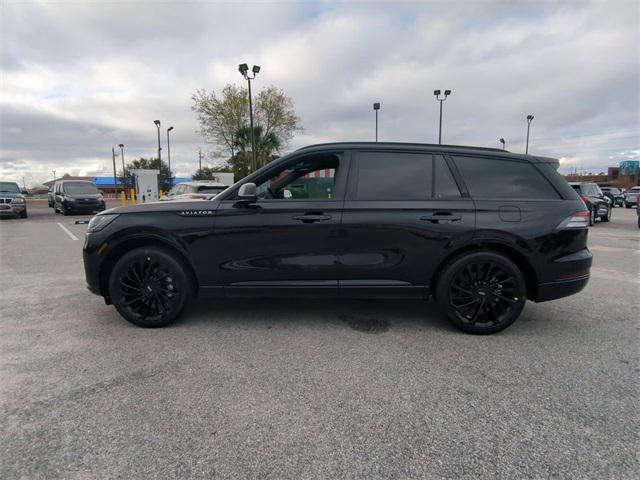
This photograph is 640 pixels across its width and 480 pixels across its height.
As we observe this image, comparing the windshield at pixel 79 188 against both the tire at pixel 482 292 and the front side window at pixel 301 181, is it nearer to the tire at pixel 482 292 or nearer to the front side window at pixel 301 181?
the front side window at pixel 301 181

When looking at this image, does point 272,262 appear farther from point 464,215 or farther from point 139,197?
point 139,197

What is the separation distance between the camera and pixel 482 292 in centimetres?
362

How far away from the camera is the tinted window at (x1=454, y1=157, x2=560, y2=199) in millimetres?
3674

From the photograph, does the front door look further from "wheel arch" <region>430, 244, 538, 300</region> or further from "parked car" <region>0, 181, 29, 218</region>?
"parked car" <region>0, 181, 29, 218</region>

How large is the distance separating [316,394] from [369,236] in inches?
61.5

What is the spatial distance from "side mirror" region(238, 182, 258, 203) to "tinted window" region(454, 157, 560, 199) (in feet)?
6.69

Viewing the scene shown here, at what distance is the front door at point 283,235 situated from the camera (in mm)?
3611

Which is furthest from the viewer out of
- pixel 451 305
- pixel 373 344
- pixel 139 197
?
pixel 139 197

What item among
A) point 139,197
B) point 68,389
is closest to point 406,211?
point 68,389

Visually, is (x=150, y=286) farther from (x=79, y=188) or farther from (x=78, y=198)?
(x=79, y=188)

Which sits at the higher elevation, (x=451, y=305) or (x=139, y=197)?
(x=139, y=197)

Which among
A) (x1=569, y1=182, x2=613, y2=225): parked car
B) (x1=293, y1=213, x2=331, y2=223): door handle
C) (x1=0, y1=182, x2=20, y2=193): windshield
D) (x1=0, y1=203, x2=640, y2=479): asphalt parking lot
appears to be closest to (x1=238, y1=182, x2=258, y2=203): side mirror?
(x1=293, y1=213, x2=331, y2=223): door handle

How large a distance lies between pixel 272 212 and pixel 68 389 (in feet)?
6.99

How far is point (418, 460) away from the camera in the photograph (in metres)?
2.01
